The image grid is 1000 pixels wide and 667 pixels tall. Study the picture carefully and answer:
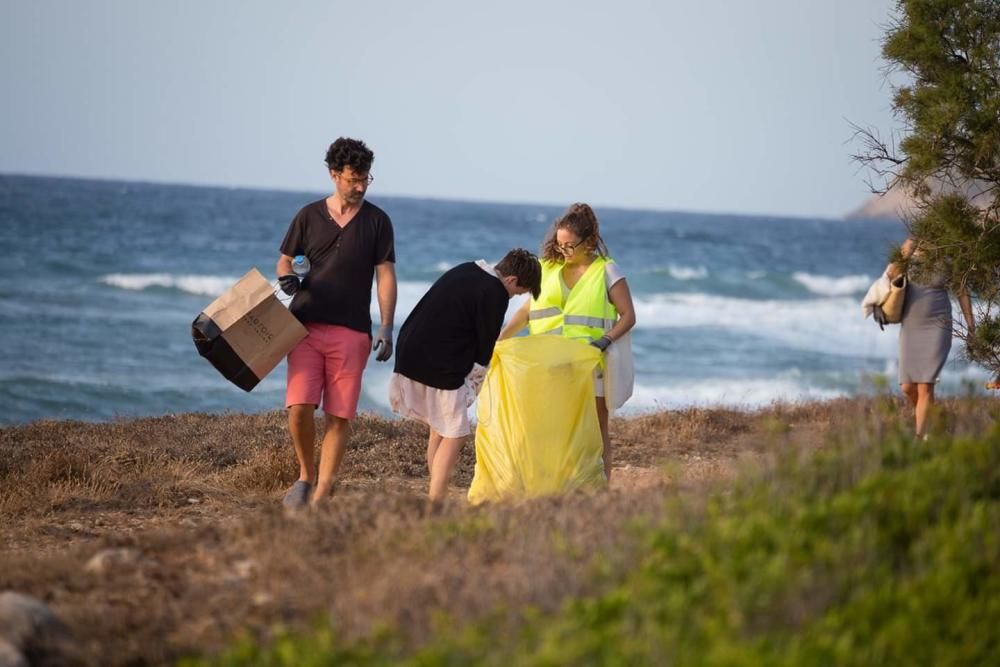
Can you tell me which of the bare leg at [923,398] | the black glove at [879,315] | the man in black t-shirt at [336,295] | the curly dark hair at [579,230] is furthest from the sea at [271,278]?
the man in black t-shirt at [336,295]

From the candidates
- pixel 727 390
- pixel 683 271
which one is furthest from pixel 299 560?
pixel 683 271

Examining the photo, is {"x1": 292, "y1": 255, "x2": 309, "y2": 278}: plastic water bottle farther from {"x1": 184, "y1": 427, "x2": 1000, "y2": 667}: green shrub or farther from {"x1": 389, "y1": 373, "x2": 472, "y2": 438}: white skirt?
{"x1": 184, "y1": 427, "x2": 1000, "y2": 667}: green shrub

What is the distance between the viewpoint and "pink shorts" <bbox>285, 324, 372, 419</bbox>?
7.31 meters

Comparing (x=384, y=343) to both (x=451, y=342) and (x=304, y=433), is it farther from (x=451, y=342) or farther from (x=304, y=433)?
(x=304, y=433)

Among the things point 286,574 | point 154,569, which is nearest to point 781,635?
point 286,574

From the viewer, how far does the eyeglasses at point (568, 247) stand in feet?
26.2

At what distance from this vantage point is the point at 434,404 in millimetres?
7336

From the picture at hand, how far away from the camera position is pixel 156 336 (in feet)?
81.6

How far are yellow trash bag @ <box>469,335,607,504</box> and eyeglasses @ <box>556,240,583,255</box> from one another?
0.60m

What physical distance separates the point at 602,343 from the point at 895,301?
2986 millimetres

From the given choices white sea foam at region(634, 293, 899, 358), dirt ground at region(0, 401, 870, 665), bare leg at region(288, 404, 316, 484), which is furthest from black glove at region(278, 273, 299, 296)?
white sea foam at region(634, 293, 899, 358)

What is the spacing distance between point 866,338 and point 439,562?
2912cm

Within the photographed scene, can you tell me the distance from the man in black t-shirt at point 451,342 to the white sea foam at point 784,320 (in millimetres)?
23223

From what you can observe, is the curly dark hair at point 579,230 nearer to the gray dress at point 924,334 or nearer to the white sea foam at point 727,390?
the gray dress at point 924,334
